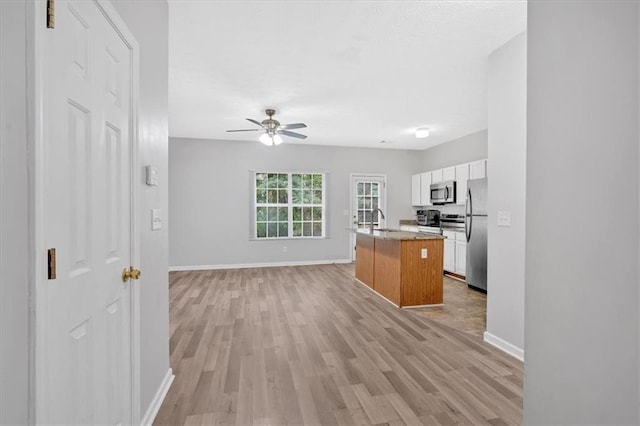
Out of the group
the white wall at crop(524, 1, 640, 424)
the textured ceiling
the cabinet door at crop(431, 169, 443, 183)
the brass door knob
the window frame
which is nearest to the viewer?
the white wall at crop(524, 1, 640, 424)

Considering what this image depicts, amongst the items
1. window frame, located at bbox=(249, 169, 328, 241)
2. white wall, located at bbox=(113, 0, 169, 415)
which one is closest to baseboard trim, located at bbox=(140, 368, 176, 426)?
white wall, located at bbox=(113, 0, 169, 415)

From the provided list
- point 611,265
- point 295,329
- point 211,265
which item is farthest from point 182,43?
point 211,265

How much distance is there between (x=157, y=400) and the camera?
1.87m

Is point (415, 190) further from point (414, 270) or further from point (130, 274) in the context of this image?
point (130, 274)

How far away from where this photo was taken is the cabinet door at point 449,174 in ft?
19.6

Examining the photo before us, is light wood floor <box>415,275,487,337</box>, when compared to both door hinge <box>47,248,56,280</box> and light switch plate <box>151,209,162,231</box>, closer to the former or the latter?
light switch plate <box>151,209,162,231</box>

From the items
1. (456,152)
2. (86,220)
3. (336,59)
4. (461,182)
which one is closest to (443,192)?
(461,182)

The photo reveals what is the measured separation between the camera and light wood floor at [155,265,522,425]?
185cm

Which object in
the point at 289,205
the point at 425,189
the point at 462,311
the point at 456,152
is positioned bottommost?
the point at 462,311

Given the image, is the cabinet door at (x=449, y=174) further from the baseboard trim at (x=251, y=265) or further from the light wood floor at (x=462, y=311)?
the baseboard trim at (x=251, y=265)

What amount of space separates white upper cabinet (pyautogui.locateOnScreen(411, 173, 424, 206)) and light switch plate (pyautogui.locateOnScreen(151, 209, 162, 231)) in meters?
6.26

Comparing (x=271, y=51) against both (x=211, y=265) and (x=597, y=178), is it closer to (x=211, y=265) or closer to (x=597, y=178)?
(x=597, y=178)

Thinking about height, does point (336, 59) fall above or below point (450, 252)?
above

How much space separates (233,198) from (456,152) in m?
4.90
